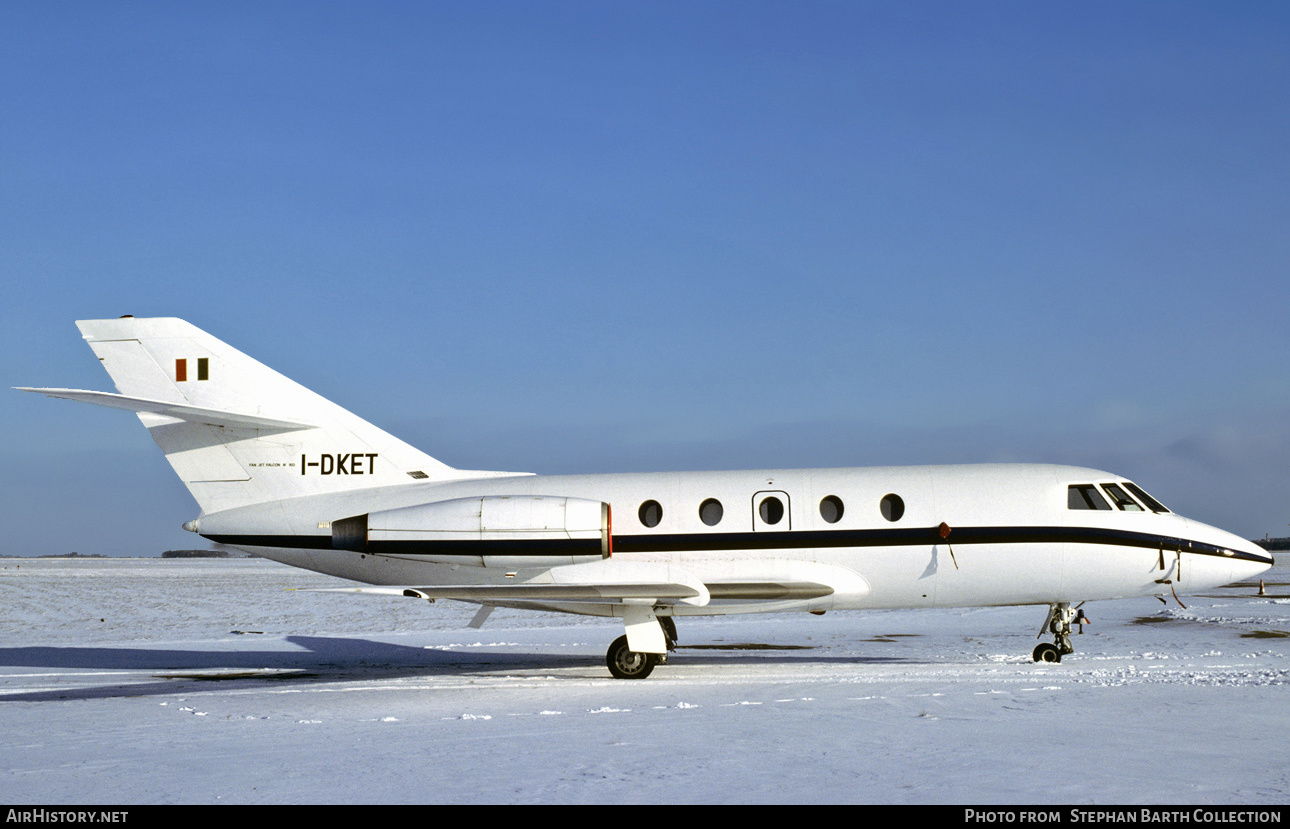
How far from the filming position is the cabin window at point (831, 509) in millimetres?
15000

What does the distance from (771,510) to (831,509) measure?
0.86 m

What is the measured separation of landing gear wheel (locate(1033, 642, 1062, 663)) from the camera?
50.3 ft

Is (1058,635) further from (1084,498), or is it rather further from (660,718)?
(660,718)

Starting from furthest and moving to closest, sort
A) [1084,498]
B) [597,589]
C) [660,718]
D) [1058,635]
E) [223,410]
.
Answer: [223,410], [1058,635], [1084,498], [597,589], [660,718]

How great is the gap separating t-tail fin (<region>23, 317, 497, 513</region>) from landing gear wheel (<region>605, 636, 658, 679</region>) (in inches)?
195

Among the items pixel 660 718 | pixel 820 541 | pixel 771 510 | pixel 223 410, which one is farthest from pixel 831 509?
pixel 223 410

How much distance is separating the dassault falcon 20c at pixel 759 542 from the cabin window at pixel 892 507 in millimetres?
20

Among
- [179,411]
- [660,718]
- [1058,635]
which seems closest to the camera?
[660,718]

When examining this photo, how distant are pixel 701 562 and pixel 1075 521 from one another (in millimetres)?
5420

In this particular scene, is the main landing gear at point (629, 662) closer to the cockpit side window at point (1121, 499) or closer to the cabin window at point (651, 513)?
the cabin window at point (651, 513)

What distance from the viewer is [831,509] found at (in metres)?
15.0

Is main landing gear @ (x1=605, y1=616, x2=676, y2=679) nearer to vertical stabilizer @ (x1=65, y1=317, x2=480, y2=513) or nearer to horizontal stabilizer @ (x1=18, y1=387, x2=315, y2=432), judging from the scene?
vertical stabilizer @ (x1=65, y1=317, x2=480, y2=513)

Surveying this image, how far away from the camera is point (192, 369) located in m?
16.1
